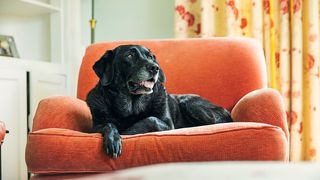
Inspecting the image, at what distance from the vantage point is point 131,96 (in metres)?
1.84

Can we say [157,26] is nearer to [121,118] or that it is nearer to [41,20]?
[41,20]

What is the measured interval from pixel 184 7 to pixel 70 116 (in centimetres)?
144

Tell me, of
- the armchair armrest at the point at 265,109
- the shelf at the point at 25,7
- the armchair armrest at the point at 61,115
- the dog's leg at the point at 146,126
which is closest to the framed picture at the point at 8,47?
the shelf at the point at 25,7

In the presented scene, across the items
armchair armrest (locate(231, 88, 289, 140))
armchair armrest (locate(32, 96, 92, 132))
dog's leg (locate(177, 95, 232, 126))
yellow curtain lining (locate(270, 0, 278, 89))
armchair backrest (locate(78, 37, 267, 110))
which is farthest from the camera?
yellow curtain lining (locate(270, 0, 278, 89))

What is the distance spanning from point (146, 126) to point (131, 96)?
210mm

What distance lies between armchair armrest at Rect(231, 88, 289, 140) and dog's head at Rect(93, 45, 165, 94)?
40cm

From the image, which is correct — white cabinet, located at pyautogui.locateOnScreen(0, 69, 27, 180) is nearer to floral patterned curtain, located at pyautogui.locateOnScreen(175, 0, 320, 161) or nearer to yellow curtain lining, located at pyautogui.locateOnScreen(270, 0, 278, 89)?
floral patterned curtain, located at pyautogui.locateOnScreen(175, 0, 320, 161)

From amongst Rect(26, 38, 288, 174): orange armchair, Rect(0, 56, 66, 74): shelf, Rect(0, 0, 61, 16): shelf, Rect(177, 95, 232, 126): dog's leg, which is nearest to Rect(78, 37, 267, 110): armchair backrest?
Rect(26, 38, 288, 174): orange armchair

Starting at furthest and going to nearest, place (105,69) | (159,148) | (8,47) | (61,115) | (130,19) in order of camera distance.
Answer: (130,19)
(8,47)
(105,69)
(61,115)
(159,148)

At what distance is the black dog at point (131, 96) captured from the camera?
1.79m

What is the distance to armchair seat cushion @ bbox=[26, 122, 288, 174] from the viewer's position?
1.36m

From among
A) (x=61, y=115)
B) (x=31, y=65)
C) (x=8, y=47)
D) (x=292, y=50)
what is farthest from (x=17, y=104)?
(x=292, y=50)

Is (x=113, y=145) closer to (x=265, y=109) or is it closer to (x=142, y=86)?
(x=142, y=86)

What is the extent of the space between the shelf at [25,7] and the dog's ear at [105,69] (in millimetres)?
1199
